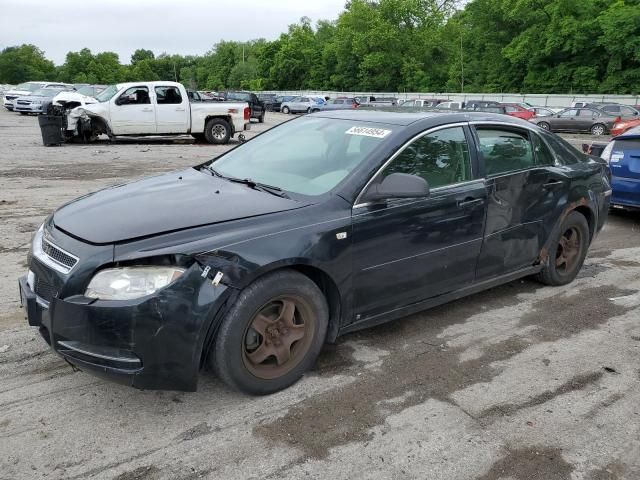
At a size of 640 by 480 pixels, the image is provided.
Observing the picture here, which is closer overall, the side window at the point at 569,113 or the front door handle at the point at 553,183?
the front door handle at the point at 553,183

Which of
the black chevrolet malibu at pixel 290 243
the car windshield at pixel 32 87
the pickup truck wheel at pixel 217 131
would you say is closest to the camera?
the black chevrolet malibu at pixel 290 243

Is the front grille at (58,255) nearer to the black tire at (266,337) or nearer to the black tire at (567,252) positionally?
the black tire at (266,337)

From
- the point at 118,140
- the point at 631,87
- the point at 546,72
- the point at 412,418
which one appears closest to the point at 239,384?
the point at 412,418

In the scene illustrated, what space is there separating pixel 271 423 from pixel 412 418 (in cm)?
77

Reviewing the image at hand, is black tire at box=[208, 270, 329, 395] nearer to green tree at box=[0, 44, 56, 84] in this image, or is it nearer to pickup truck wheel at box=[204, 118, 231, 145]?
pickup truck wheel at box=[204, 118, 231, 145]

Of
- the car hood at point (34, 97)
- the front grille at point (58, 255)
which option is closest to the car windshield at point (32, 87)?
the car hood at point (34, 97)

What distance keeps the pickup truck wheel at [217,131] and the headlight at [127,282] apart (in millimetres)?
15817

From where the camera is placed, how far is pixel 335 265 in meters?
3.32

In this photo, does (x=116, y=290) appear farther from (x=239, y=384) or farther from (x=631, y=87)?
(x=631, y=87)

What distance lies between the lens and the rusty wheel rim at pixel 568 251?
203 inches

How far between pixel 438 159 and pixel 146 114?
576 inches

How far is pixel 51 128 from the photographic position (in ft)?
52.2

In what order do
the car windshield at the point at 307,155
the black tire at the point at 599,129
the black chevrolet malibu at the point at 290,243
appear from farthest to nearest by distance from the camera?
the black tire at the point at 599,129, the car windshield at the point at 307,155, the black chevrolet malibu at the point at 290,243

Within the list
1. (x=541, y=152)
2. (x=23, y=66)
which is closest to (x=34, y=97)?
(x=541, y=152)
